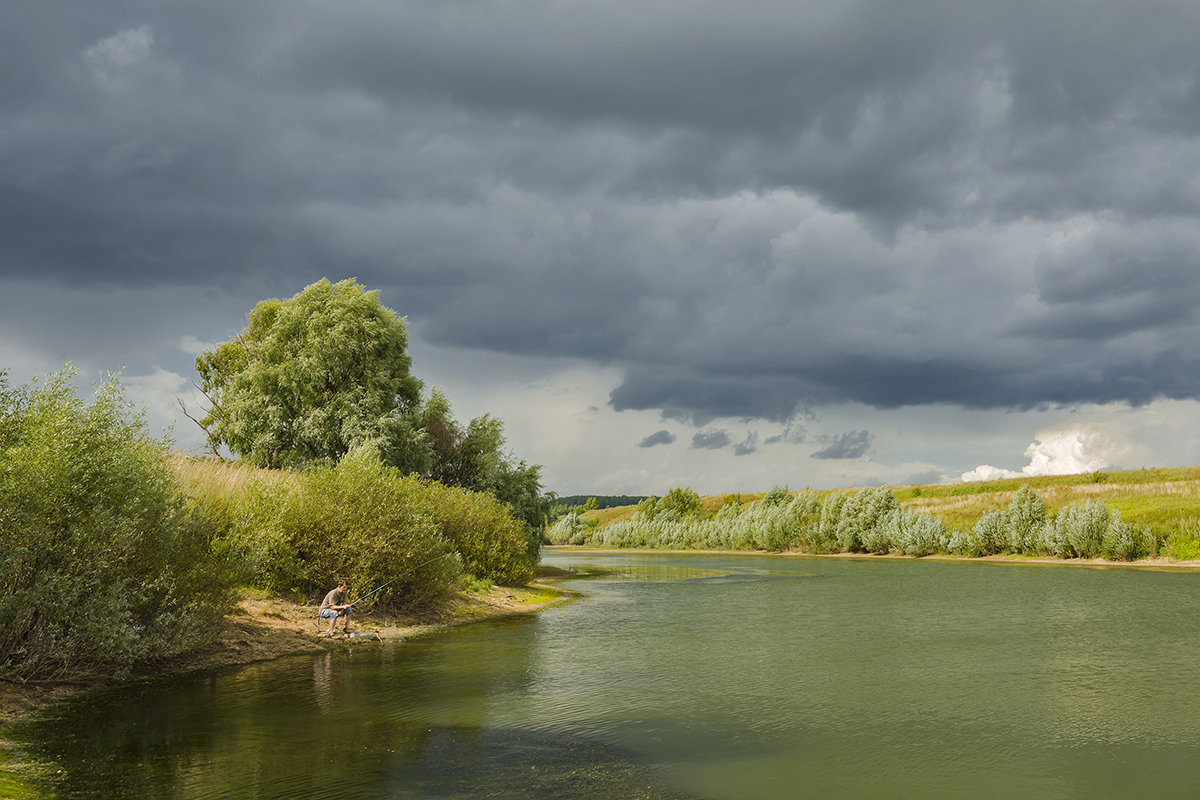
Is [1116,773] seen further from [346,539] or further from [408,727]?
[346,539]

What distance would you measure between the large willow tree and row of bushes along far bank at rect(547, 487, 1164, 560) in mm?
66860

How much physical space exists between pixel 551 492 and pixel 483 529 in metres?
20.1

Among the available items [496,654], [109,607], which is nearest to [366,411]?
[496,654]

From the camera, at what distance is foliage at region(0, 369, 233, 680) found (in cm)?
1473

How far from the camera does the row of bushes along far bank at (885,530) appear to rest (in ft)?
250

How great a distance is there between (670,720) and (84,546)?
12766mm

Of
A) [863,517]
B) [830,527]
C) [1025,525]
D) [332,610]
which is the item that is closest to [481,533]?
[332,610]

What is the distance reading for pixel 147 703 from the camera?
1591 centimetres

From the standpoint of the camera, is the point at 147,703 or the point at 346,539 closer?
the point at 147,703

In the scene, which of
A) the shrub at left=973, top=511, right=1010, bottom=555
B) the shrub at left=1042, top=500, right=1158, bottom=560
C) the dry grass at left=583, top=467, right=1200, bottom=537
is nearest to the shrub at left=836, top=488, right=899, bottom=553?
the dry grass at left=583, top=467, right=1200, bottom=537

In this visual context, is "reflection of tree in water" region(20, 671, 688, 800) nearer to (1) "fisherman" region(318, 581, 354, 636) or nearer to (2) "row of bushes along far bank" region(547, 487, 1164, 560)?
(1) "fisherman" region(318, 581, 354, 636)

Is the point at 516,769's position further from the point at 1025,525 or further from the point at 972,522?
the point at 972,522

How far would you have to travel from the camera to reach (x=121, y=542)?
54.1ft

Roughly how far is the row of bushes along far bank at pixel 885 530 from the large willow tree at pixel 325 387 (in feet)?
219
